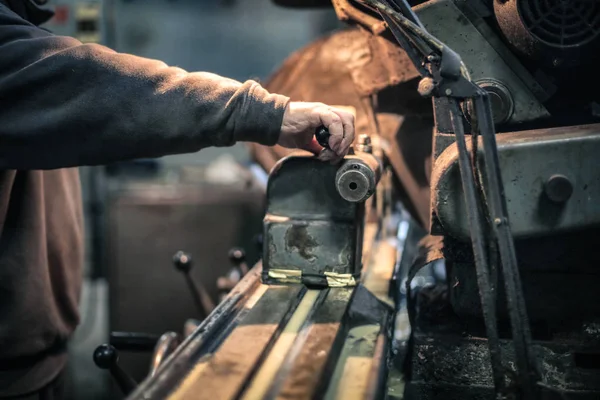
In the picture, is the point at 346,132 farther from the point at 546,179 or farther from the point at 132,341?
the point at 132,341

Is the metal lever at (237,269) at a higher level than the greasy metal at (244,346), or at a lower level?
lower

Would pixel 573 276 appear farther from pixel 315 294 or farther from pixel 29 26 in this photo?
pixel 29 26

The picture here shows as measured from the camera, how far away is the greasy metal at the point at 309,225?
1312 millimetres

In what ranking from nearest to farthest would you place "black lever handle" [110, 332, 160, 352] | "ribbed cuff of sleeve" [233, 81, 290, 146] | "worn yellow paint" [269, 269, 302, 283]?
"ribbed cuff of sleeve" [233, 81, 290, 146]
"worn yellow paint" [269, 269, 302, 283]
"black lever handle" [110, 332, 160, 352]

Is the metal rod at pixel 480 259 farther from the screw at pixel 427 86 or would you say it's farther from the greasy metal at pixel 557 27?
the greasy metal at pixel 557 27

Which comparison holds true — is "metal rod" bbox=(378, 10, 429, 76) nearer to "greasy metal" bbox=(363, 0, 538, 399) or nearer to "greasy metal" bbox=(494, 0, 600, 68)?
"greasy metal" bbox=(363, 0, 538, 399)

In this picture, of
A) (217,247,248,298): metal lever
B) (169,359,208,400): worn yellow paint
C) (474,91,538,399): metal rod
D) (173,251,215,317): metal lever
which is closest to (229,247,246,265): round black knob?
(217,247,248,298): metal lever

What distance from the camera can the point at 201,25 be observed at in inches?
192

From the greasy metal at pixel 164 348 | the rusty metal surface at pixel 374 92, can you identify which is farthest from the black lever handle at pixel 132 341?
the rusty metal surface at pixel 374 92

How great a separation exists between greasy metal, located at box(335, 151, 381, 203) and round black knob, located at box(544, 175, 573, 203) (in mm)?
343

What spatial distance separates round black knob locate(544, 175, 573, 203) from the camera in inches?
40.6

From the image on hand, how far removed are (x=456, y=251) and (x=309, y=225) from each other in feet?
0.99

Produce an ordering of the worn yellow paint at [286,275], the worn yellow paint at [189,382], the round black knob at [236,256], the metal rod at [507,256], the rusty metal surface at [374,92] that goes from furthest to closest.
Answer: the round black knob at [236,256] → the rusty metal surface at [374,92] → the worn yellow paint at [286,275] → the metal rod at [507,256] → the worn yellow paint at [189,382]

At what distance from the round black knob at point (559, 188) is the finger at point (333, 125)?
41 centimetres
